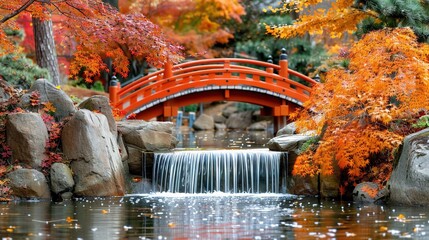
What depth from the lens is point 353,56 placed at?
71.7 feet

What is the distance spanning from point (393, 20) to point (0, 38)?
9.66 metres

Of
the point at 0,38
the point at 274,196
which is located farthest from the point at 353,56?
the point at 0,38

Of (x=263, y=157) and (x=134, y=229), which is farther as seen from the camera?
A: (x=263, y=157)

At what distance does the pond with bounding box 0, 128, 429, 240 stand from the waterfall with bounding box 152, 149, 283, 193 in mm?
1376

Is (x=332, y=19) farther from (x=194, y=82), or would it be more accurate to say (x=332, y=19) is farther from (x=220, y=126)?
(x=220, y=126)

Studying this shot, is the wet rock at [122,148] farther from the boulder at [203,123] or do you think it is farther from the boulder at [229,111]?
the boulder at [229,111]

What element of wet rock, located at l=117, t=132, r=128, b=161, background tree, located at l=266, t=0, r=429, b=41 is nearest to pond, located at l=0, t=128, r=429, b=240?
wet rock, located at l=117, t=132, r=128, b=161

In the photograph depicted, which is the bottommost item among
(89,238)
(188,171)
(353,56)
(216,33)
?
(89,238)

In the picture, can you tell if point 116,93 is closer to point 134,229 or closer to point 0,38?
point 0,38

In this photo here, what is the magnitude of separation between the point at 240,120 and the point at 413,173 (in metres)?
26.4

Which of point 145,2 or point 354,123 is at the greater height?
point 145,2

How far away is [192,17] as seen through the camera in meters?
43.5

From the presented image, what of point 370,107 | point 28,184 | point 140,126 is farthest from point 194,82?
point 370,107

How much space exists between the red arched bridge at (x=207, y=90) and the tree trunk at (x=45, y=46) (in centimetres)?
238
